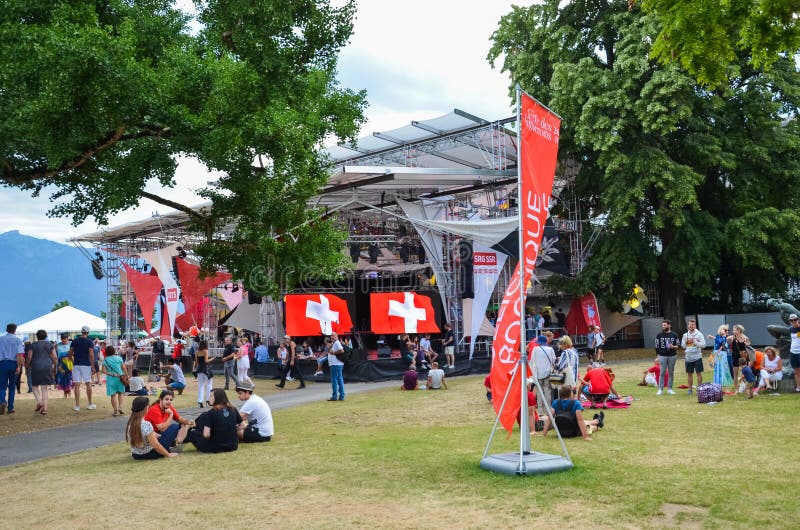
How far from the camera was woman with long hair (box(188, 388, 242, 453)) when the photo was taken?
33.2 ft

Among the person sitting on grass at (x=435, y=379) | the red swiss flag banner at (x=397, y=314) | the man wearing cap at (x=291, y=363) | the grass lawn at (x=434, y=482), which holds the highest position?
the red swiss flag banner at (x=397, y=314)

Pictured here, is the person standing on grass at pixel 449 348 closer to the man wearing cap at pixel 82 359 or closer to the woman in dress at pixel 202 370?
the woman in dress at pixel 202 370

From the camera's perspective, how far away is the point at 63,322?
1415 inches

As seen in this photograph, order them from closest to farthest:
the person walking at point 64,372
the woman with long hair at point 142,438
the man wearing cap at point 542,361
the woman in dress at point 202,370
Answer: the woman with long hair at point 142,438 → the man wearing cap at point 542,361 → the woman in dress at point 202,370 → the person walking at point 64,372

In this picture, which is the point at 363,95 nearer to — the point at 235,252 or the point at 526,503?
the point at 235,252

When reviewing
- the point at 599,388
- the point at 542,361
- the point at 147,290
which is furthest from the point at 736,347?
the point at 147,290

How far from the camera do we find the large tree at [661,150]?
26000mm

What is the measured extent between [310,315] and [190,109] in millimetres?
13087

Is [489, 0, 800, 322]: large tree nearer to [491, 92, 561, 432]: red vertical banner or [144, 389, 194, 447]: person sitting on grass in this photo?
[491, 92, 561, 432]: red vertical banner

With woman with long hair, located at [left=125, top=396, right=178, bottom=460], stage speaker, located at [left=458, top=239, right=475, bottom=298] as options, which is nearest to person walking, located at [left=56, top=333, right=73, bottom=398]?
woman with long hair, located at [left=125, top=396, right=178, bottom=460]

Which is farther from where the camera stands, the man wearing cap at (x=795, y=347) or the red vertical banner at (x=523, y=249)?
the man wearing cap at (x=795, y=347)

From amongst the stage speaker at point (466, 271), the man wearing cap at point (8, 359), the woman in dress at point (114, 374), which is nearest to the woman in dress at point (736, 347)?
the stage speaker at point (466, 271)

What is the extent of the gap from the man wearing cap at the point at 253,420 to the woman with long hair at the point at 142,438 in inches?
49.2

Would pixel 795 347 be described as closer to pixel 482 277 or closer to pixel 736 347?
pixel 736 347
